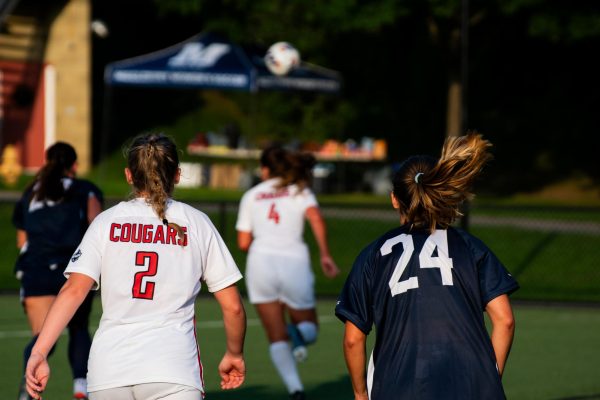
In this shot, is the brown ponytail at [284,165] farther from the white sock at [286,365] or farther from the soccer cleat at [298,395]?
the soccer cleat at [298,395]

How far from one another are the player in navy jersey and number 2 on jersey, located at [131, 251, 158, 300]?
0.77 m

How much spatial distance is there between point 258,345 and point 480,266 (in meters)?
7.57

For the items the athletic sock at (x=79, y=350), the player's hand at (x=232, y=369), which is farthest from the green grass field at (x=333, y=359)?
the player's hand at (x=232, y=369)

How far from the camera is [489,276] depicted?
15.4 ft

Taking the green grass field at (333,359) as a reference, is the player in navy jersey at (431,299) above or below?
above

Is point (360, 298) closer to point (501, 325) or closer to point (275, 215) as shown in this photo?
point (501, 325)

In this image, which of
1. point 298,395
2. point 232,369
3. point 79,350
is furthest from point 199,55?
point 232,369

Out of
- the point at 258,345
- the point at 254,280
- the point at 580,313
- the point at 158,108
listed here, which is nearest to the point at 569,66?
the point at 158,108

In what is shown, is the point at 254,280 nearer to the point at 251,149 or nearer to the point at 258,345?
the point at 258,345

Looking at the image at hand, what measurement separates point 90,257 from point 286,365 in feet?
14.0

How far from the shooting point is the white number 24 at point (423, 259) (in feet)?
15.2

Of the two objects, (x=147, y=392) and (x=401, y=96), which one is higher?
(x=401, y=96)

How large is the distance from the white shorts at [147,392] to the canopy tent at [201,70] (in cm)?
1951

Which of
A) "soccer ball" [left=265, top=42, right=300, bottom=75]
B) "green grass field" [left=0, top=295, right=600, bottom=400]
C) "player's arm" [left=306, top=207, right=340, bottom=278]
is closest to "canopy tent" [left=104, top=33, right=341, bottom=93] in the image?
"soccer ball" [left=265, top=42, right=300, bottom=75]
